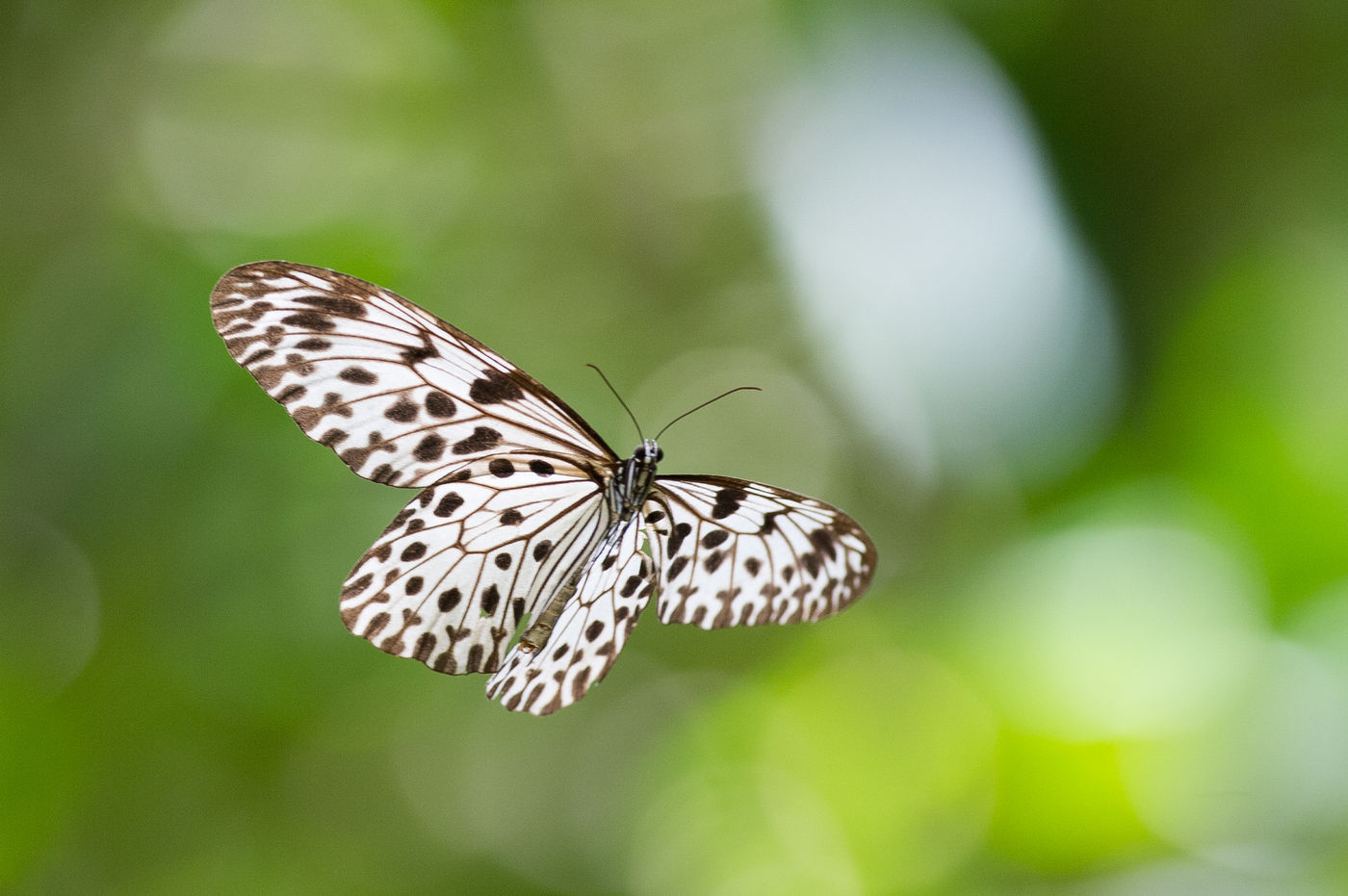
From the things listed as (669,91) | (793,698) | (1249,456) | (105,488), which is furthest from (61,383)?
(1249,456)

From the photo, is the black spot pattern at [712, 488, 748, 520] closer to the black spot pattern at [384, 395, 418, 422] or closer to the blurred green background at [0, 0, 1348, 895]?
the black spot pattern at [384, 395, 418, 422]

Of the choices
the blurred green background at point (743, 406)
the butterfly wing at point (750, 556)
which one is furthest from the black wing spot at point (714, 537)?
the blurred green background at point (743, 406)

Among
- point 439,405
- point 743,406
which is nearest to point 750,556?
point 439,405

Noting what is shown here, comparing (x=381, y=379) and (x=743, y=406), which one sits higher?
(x=743, y=406)

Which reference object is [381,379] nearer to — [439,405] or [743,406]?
[439,405]

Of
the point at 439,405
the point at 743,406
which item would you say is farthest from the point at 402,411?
the point at 743,406

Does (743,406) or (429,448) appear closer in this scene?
(429,448)

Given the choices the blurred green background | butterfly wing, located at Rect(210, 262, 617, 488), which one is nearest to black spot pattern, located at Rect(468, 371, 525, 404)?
butterfly wing, located at Rect(210, 262, 617, 488)
